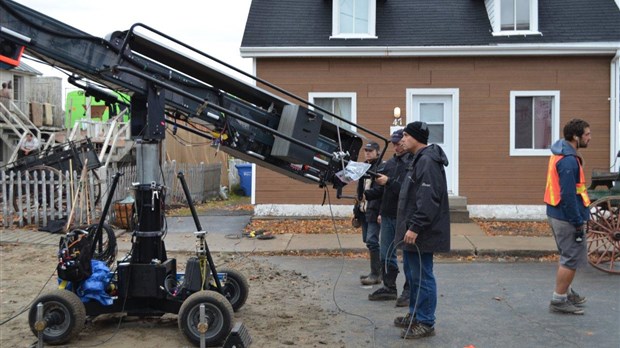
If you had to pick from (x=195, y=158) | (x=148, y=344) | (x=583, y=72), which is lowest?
(x=148, y=344)

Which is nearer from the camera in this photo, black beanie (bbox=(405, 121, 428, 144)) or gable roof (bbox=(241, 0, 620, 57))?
black beanie (bbox=(405, 121, 428, 144))

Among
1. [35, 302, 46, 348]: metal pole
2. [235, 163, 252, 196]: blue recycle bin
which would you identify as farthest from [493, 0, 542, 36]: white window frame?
[35, 302, 46, 348]: metal pole

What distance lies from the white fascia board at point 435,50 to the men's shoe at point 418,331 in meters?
Result: 8.90

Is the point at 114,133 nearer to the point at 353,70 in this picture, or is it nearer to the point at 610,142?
the point at 353,70

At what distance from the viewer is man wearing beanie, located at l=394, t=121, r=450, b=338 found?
551cm

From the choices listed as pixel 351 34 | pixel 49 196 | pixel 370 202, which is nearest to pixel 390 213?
pixel 370 202

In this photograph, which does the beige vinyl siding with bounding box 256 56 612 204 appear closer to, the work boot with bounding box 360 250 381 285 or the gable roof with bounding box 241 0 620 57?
the gable roof with bounding box 241 0 620 57

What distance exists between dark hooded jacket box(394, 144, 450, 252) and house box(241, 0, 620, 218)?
8149 mm

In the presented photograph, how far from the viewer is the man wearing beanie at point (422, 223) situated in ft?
18.1

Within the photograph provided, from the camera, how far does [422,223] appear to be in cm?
547

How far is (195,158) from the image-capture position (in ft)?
76.8

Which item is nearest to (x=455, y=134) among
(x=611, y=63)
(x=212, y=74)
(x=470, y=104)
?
(x=470, y=104)

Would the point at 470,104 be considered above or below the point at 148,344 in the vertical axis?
above

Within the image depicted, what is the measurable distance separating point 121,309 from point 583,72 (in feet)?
38.9
